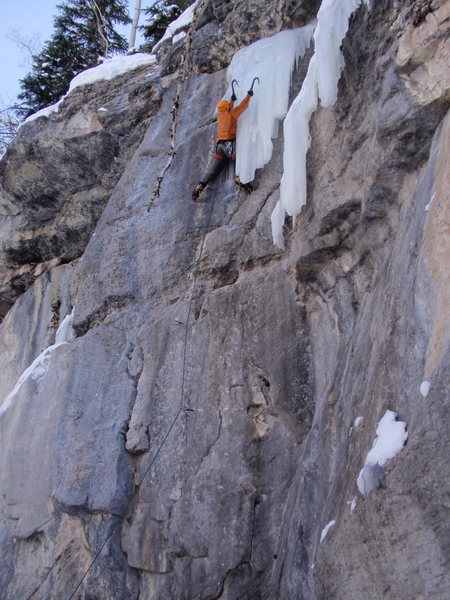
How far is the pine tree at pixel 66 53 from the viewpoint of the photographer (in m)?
13.8

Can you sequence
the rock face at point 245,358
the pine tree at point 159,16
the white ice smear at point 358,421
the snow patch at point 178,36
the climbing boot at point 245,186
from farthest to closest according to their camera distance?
the pine tree at point 159,16
the snow patch at point 178,36
the climbing boot at point 245,186
the white ice smear at point 358,421
the rock face at point 245,358

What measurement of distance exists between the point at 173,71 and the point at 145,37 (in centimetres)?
652

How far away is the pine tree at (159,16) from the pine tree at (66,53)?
0.93m

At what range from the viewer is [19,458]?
6.96 m

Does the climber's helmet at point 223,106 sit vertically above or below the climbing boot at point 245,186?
above

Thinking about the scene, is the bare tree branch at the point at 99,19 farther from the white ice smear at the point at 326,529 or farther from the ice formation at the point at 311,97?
the white ice smear at the point at 326,529

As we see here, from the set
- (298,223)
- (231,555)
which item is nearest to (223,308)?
Result: (298,223)

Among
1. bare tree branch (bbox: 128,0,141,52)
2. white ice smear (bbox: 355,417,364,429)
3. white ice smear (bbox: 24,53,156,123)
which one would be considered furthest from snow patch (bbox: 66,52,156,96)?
white ice smear (bbox: 355,417,364,429)

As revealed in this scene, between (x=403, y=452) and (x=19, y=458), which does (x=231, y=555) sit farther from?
(x=19, y=458)

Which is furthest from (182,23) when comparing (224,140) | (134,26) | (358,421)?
(358,421)

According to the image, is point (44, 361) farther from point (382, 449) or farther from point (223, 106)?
point (382, 449)

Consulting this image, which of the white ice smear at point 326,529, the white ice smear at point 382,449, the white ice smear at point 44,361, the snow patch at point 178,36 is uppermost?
the snow patch at point 178,36

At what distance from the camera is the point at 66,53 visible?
13.9 meters

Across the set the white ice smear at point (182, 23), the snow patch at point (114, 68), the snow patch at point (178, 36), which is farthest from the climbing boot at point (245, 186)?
the snow patch at point (114, 68)
